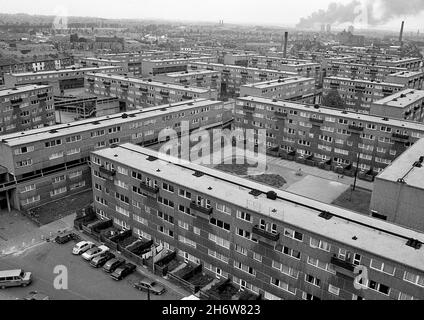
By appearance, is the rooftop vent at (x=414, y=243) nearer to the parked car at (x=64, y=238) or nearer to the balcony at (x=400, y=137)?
the parked car at (x=64, y=238)

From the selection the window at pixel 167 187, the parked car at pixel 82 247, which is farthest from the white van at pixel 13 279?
the window at pixel 167 187

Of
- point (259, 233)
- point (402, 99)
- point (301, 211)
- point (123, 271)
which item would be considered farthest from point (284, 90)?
point (123, 271)

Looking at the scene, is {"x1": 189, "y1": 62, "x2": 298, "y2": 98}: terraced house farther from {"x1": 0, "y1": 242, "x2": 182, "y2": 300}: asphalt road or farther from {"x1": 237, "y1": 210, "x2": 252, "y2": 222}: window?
{"x1": 0, "y1": 242, "x2": 182, "y2": 300}: asphalt road

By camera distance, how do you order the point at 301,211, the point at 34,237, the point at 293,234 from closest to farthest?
1. the point at 293,234
2. the point at 301,211
3. the point at 34,237

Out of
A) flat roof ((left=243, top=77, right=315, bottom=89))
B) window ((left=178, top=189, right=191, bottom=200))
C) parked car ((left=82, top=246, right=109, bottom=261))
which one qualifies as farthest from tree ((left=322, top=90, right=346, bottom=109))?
parked car ((left=82, top=246, right=109, bottom=261))

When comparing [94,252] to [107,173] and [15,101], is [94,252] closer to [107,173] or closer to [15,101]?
[107,173]
